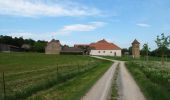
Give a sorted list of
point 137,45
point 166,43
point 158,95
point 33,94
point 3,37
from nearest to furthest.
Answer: point 158,95 < point 33,94 < point 166,43 < point 137,45 < point 3,37

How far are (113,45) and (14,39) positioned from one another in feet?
158

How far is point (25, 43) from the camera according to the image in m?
193

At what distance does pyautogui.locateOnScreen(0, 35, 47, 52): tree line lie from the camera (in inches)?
6693

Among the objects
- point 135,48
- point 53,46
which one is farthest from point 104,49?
point 53,46

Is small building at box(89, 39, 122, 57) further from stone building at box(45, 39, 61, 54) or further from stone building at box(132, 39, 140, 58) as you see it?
stone building at box(45, 39, 61, 54)

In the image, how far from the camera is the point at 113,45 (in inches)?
7574

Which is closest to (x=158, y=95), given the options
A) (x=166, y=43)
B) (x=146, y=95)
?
(x=146, y=95)

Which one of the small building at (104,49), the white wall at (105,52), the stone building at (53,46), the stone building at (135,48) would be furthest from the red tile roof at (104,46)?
the stone building at (53,46)

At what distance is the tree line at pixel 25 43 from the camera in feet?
558

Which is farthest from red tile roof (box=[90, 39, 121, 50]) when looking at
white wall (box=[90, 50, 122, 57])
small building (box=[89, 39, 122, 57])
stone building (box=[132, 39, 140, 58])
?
stone building (box=[132, 39, 140, 58])

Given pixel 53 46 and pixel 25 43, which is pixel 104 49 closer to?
pixel 53 46

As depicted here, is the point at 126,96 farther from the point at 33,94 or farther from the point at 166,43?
the point at 166,43

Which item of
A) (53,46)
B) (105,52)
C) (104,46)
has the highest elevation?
(104,46)

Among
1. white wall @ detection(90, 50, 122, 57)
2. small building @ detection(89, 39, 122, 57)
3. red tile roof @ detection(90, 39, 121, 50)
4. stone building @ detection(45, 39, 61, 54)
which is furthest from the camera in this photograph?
red tile roof @ detection(90, 39, 121, 50)
